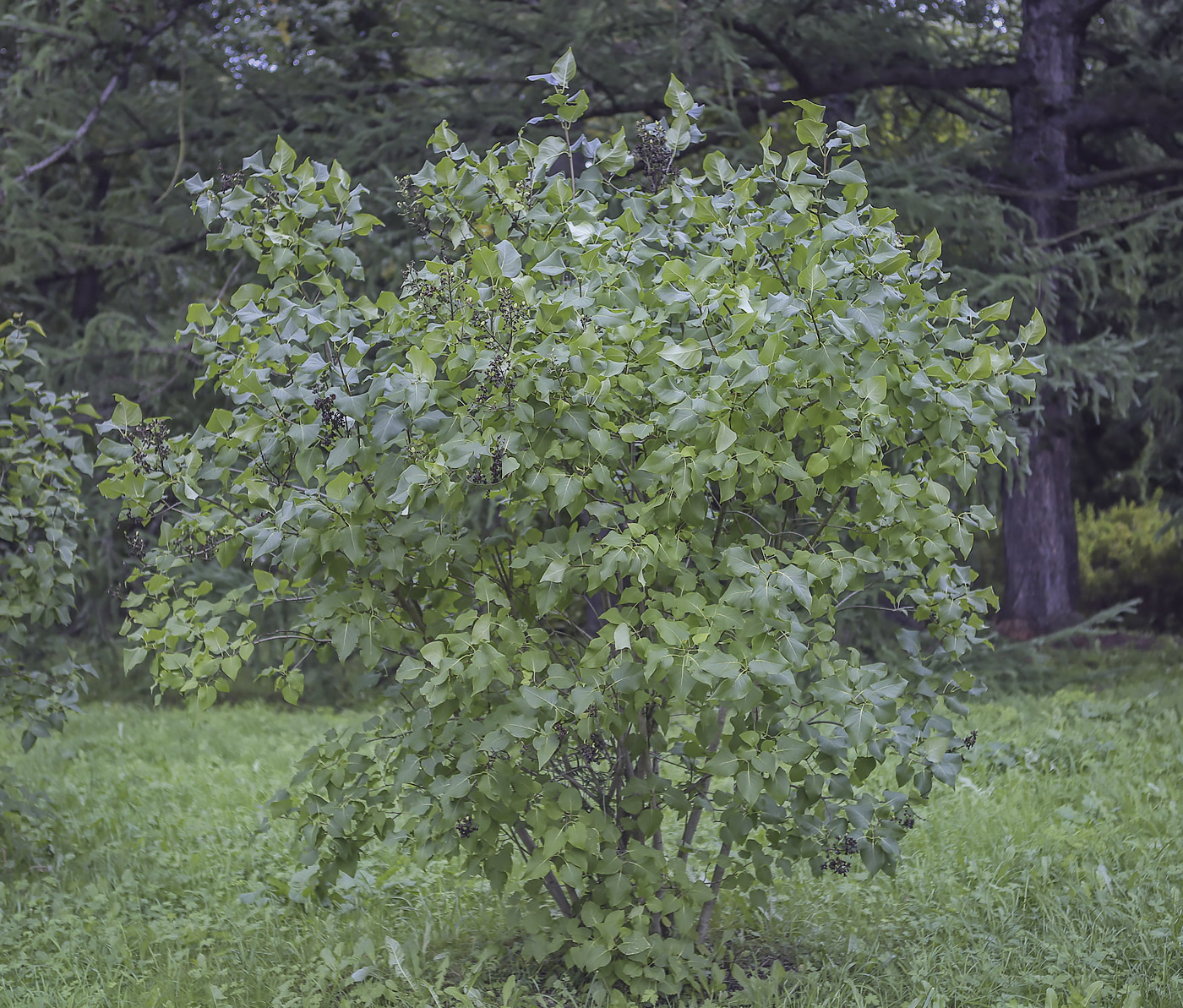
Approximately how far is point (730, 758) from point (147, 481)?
1.72 metres

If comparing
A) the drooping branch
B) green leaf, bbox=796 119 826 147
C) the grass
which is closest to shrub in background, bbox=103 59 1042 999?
green leaf, bbox=796 119 826 147

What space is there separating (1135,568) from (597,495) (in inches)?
551

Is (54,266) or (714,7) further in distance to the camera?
(54,266)

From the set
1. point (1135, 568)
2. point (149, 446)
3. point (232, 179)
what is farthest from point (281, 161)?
point (1135, 568)

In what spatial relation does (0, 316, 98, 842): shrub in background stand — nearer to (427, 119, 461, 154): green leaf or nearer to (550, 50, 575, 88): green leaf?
(427, 119, 461, 154): green leaf

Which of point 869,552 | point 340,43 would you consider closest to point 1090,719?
point 869,552

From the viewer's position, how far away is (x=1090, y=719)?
6676 millimetres

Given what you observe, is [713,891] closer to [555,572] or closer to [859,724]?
[859,724]

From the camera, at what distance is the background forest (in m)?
3.43

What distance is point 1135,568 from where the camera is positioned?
47.9 feet

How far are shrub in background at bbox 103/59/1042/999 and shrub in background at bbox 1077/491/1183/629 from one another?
42.3 ft

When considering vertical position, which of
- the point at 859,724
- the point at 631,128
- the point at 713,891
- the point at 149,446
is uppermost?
the point at 631,128

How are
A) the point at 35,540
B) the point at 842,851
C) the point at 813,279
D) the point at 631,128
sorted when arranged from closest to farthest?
1. the point at 813,279
2. the point at 842,851
3. the point at 35,540
4. the point at 631,128

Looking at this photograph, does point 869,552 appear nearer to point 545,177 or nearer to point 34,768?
point 545,177
